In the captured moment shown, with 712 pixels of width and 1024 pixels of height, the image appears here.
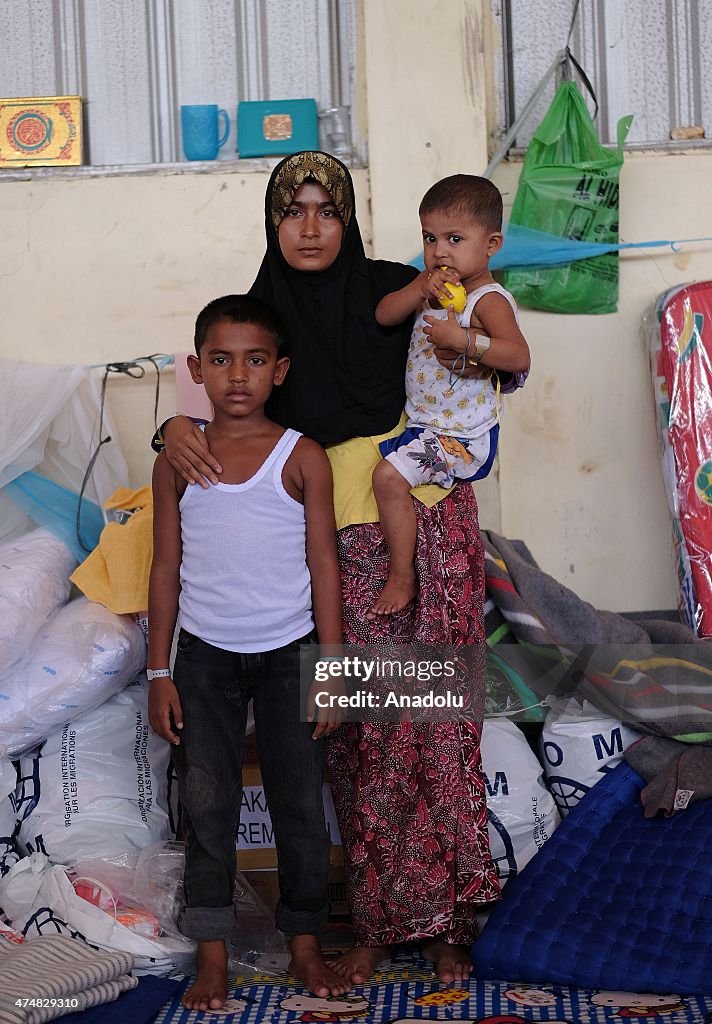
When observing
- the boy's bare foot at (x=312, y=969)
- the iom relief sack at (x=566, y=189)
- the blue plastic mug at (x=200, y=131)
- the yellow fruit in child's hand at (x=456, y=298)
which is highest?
the blue plastic mug at (x=200, y=131)

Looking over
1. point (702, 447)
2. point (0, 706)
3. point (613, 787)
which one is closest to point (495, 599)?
point (613, 787)

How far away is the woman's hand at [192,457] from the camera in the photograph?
2082 mm

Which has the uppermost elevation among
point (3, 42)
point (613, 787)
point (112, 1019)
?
point (3, 42)

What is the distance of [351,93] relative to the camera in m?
3.22

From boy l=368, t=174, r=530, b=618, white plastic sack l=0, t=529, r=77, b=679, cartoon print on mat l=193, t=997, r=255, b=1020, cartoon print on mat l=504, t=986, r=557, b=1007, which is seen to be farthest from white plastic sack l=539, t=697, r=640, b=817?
white plastic sack l=0, t=529, r=77, b=679

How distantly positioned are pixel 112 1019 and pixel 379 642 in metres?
0.81

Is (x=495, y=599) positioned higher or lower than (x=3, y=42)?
lower

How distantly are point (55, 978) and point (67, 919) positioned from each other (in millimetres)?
245

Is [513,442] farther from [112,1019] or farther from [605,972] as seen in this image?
[112,1019]

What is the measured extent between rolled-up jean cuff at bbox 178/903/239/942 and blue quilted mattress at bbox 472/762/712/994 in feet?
1.55

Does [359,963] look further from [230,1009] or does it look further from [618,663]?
[618,663]

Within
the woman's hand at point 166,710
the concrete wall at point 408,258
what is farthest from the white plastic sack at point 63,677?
the concrete wall at point 408,258

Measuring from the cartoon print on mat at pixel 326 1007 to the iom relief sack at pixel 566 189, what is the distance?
1.96 m

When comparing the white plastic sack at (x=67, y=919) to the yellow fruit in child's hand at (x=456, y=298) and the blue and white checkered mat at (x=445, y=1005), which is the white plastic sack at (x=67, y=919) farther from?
the yellow fruit in child's hand at (x=456, y=298)
